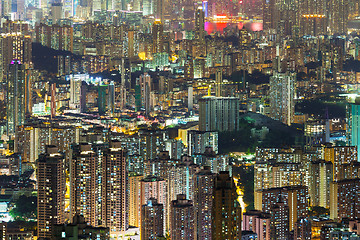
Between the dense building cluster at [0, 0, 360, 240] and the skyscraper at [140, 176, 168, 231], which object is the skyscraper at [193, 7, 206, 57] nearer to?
the dense building cluster at [0, 0, 360, 240]

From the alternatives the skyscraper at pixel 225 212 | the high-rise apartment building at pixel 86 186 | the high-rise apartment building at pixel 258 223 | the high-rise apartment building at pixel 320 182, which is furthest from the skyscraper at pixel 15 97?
the skyscraper at pixel 225 212

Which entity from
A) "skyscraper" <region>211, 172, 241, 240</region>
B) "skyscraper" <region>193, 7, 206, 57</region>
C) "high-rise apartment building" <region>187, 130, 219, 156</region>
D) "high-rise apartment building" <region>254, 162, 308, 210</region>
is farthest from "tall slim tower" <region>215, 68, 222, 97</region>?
"skyscraper" <region>211, 172, 241, 240</region>

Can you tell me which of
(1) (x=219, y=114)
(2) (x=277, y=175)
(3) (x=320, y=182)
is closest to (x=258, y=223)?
(3) (x=320, y=182)

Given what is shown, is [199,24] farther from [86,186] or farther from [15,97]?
[86,186]

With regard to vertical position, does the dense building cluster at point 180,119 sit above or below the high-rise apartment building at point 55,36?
below

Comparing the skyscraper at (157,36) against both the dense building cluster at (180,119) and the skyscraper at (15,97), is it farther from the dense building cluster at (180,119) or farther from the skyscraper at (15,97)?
the skyscraper at (15,97)

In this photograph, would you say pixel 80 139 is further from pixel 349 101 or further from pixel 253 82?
pixel 253 82
